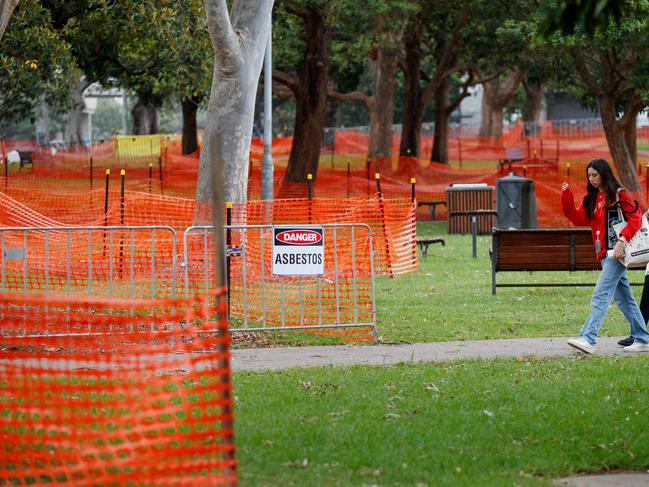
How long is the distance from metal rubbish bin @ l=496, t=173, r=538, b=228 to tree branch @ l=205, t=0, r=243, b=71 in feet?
37.7

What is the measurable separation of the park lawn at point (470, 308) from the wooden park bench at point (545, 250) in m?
0.47

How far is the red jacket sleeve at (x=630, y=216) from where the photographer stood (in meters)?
10.1

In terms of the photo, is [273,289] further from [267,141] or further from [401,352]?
[267,141]

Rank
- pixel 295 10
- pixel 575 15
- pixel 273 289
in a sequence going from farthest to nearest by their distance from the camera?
pixel 295 10
pixel 273 289
pixel 575 15

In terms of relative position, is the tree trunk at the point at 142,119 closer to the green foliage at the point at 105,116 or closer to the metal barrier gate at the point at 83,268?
the metal barrier gate at the point at 83,268

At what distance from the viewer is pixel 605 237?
33.8 ft

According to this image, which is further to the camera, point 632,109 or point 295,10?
point 295,10

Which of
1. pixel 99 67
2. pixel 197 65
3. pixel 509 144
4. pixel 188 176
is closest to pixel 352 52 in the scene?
pixel 188 176

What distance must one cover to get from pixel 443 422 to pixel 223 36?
8.38 meters

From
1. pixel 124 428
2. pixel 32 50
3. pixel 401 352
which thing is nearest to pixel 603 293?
pixel 401 352

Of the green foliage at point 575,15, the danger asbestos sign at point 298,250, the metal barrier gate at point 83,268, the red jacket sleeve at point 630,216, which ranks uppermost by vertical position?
the green foliage at point 575,15

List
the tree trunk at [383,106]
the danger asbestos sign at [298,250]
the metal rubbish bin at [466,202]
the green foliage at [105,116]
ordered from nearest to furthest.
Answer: the danger asbestos sign at [298,250], the metal rubbish bin at [466,202], the tree trunk at [383,106], the green foliage at [105,116]

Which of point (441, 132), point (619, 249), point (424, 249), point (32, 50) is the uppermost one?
point (32, 50)

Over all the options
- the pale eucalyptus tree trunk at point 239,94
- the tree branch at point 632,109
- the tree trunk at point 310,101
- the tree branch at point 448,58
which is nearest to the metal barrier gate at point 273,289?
the pale eucalyptus tree trunk at point 239,94
